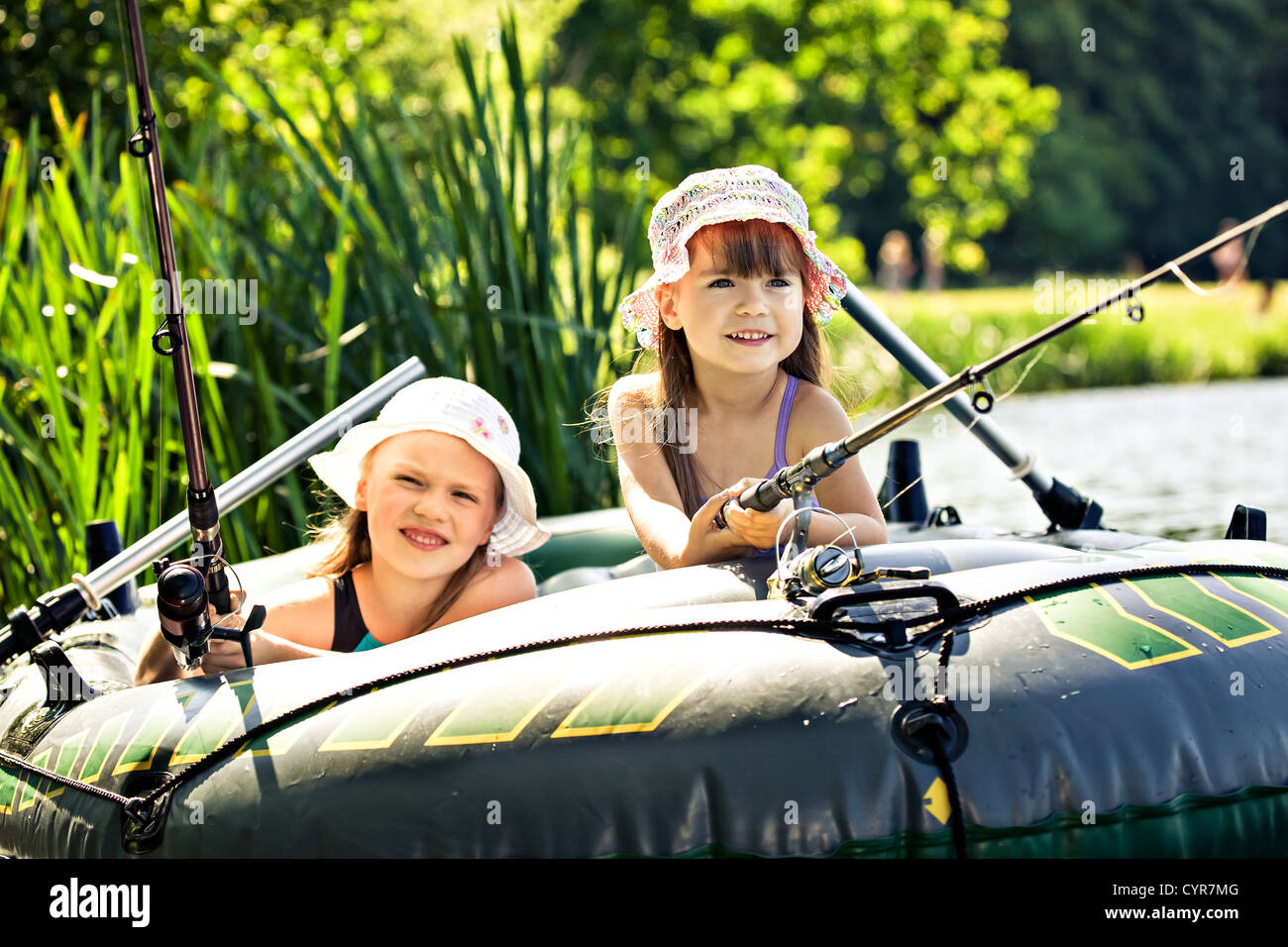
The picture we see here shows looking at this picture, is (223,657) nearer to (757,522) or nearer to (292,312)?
(757,522)

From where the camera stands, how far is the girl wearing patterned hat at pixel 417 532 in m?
2.60

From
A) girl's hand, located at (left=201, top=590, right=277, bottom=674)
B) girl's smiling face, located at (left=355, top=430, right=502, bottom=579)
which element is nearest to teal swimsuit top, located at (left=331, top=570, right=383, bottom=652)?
girl's smiling face, located at (left=355, top=430, right=502, bottom=579)

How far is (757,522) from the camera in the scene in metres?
2.27

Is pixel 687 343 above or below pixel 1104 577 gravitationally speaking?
above

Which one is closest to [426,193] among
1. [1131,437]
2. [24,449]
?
[24,449]

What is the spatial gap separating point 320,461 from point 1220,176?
36.1 m

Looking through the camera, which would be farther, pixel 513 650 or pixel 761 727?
pixel 513 650

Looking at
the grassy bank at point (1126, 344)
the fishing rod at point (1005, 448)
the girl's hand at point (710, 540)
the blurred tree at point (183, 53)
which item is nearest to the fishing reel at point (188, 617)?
the girl's hand at point (710, 540)

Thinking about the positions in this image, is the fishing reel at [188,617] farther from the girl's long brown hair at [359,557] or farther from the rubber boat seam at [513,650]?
the girl's long brown hair at [359,557]

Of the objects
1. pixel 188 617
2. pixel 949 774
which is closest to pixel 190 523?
pixel 188 617

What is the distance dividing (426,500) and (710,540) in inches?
21.7

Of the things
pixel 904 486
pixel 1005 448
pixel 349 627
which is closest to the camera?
pixel 349 627

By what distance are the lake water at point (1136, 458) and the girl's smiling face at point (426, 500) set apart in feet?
9.46
